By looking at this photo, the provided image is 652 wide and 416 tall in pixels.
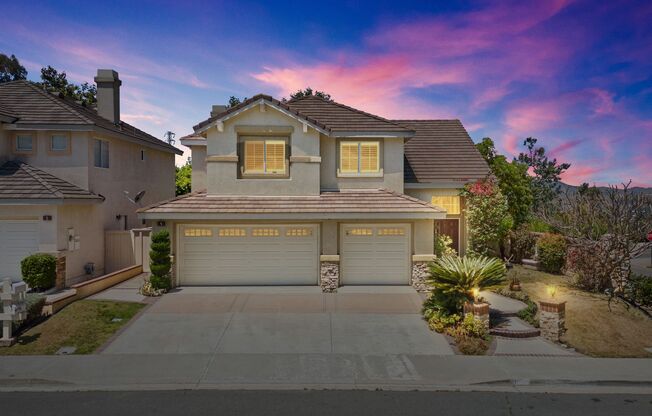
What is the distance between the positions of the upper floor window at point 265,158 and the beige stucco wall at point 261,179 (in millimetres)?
311

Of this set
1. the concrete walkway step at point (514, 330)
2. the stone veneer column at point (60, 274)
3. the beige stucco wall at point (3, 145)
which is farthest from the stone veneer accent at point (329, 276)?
the beige stucco wall at point (3, 145)

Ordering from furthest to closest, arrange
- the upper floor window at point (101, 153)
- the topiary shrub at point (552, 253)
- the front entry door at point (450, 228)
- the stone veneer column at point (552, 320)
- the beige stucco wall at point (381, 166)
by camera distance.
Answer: the front entry door at point (450, 228), the topiary shrub at point (552, 253), the upper floor window at point (101, 153), the beige stucco wall at point (381, 166), the stone veneer column at point (552, 320)

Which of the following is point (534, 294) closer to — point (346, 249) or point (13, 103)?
point (346, 249)

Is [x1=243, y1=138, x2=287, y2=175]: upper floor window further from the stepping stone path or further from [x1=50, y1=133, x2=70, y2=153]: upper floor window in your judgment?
the stepping stone path

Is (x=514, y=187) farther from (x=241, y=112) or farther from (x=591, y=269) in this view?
(x=241, y=112)

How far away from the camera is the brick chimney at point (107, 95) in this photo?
72.2 feet

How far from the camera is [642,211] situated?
46.8 ft

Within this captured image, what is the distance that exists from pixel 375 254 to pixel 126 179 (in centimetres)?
1245

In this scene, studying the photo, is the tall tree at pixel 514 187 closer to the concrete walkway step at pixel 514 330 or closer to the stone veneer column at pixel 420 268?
the stone veneer column at pixel 420 268

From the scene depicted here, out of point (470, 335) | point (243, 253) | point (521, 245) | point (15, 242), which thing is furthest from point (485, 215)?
point (15, 242)

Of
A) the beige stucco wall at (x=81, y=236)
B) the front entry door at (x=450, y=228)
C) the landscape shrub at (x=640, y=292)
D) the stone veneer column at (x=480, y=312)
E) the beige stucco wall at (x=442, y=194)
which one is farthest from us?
the front entry door at (x=450, y=228)

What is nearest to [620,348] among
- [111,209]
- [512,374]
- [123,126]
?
[512,374]

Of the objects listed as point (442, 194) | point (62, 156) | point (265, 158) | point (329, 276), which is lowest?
point (329, 276)

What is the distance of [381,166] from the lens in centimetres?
1769
